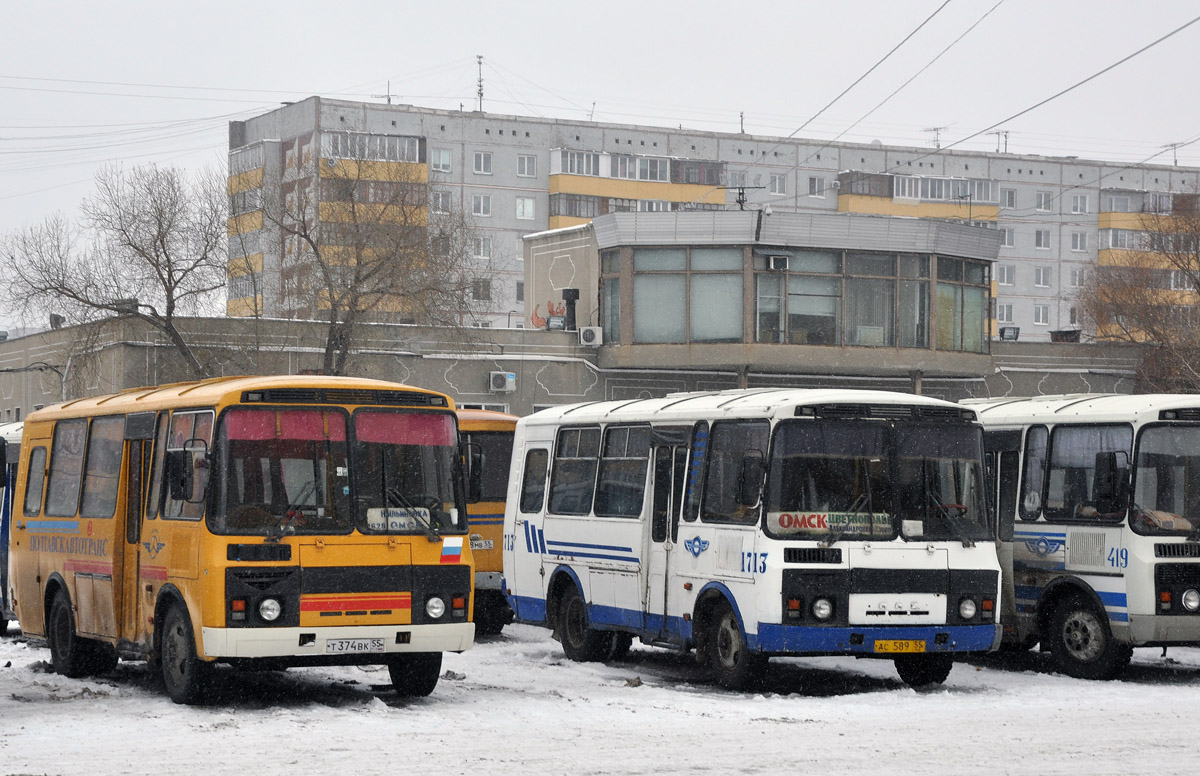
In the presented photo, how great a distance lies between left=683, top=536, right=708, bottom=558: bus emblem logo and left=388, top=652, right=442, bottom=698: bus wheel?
9.60 ft

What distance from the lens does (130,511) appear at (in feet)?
49.6

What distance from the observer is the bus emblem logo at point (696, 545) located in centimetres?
1591

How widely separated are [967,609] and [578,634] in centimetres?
485

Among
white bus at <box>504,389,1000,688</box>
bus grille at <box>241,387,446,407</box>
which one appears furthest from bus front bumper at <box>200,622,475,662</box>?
white bus at <box>504,389,1000,688</box>

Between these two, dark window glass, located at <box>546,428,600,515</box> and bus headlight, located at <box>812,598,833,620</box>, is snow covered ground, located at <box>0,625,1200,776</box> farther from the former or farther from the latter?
dark window glass, located at <box>546,428,600,515</box>

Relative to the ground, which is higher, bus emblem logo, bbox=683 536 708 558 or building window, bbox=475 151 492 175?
building window, bbox=475 151 492 175

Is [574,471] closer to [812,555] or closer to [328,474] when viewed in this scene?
[812,555]

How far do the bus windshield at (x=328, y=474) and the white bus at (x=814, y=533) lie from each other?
2756mm

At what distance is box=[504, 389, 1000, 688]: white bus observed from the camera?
14688mm

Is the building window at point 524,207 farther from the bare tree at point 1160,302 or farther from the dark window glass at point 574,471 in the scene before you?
the dark window glass at point 574,471

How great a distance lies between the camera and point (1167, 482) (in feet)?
53.7

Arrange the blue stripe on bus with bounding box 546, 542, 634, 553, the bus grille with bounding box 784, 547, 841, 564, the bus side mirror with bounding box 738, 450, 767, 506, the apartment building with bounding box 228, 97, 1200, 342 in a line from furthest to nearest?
the apartment building with bounding box 228, 97, 1200, 342, the blue stripe on bus with bounding box 546, 542, 634, 553, the bus side mirror with bounding box 738, 450, 767, 506, the bus grille with bounding box 784, 547, 841, 564

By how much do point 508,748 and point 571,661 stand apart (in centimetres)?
716

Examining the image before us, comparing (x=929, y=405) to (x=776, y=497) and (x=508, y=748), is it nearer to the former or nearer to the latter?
(x=776, y=497)
